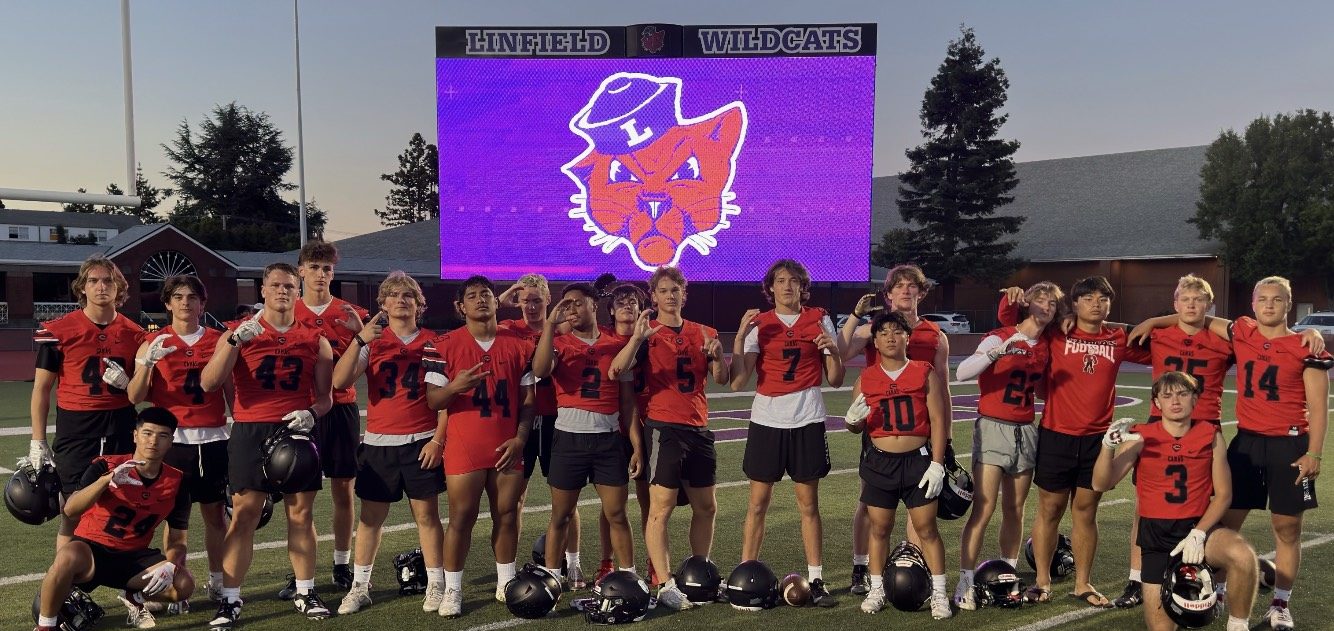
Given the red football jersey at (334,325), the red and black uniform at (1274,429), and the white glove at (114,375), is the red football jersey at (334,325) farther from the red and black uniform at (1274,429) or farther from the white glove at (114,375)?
the red and black uniform at (1274,429)

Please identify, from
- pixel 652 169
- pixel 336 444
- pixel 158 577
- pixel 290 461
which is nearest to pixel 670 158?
pixel 652 169

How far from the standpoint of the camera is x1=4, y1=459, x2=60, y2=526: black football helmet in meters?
5.47

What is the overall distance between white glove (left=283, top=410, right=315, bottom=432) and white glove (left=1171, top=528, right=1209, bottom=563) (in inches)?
186

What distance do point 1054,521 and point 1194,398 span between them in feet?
3.99

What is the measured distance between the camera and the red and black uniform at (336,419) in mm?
6199

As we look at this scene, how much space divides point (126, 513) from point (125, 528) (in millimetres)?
81

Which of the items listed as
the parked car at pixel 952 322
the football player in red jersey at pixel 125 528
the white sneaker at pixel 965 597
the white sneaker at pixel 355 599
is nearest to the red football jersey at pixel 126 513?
the football player in red jersey at pixel 125 528

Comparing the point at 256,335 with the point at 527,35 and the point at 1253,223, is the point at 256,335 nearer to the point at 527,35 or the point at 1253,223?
the point at 527,35

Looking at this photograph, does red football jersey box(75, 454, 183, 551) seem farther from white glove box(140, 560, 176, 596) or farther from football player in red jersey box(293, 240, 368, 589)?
football player in red jersey box(293, 240, 368, 589)

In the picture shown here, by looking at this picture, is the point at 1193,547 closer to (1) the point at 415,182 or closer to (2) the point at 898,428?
(2) the point at 898,428

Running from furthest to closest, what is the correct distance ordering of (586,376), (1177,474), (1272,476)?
(586,376) → (1272,476) → (1177,474)

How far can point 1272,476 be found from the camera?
18.4 feet

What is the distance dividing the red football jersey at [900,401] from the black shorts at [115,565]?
4.15m

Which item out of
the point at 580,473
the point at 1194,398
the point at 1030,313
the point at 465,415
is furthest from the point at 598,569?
the point at 1194,398
